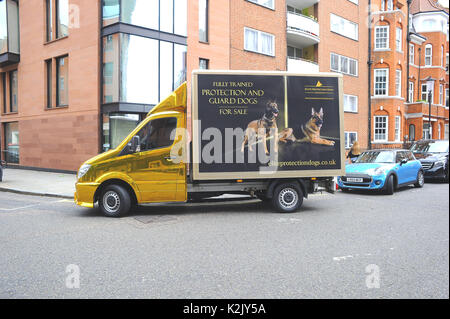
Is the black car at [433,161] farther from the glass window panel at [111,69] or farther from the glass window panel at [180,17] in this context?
the glass window panel at [111,69]

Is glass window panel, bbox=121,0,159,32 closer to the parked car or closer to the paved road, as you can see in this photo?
the paved road

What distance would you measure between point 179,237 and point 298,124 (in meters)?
3.81

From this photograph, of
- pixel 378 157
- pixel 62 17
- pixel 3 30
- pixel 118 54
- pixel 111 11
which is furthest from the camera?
pixel 3 30

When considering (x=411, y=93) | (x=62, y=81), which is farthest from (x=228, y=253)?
(x=411, y=93)

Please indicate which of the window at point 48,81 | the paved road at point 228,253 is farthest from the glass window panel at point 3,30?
the paved road at point 228,253

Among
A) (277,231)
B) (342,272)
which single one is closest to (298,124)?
(277,231)

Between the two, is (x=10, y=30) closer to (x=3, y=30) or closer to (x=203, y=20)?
(x=3, y=30)

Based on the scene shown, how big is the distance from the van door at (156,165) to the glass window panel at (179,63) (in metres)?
9.12

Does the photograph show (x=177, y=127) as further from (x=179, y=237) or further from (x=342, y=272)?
(x=342, y=272)

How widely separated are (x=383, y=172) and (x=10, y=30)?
68.6 ft

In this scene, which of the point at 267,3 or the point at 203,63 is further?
the point at 267,3

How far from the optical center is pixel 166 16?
15.7m

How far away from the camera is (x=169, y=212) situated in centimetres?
809

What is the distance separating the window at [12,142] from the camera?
20.1 m
